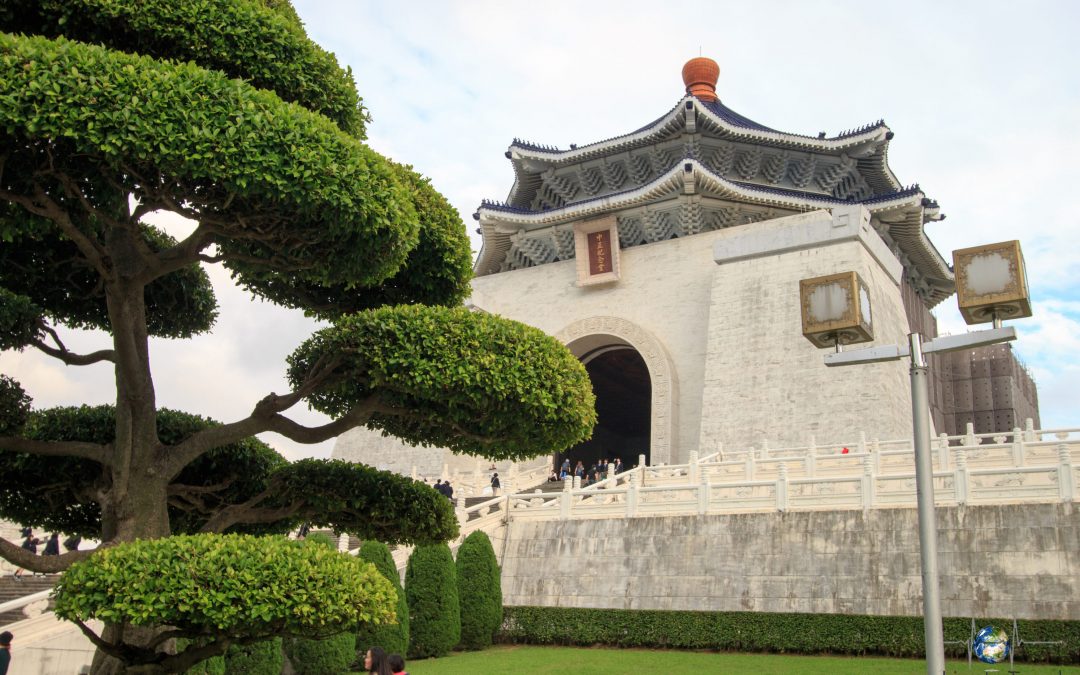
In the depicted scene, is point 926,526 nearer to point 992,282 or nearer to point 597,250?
point 992,282

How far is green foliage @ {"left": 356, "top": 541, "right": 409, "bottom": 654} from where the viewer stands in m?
11.5

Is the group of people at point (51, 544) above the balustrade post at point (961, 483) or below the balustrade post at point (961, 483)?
below

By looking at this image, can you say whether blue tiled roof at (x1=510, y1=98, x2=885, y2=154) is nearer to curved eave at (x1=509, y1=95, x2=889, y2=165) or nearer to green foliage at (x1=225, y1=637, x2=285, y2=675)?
curved eave at (x1=509, y1=95, x2=889, y2=165)

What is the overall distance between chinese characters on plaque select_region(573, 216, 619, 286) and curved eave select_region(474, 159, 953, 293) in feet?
1.10

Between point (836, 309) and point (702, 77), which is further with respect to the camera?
point (702, 77)

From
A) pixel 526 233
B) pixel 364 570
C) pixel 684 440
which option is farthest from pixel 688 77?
pixel 364 570

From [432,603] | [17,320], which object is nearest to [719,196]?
[432,603]

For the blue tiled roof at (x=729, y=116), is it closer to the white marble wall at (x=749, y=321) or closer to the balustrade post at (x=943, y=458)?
the white marble wall at (x=749, y=321)

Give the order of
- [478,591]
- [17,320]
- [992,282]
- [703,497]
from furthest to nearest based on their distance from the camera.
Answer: [703,497], [478,591], [17,320], [992,282]

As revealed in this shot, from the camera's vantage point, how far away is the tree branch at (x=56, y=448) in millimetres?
6391

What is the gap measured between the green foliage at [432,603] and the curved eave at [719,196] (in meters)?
13.6

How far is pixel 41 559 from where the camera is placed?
19.5 feet

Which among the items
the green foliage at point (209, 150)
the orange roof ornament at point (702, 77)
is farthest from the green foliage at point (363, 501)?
the orange roof ornament at point (702, 77)

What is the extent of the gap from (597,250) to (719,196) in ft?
12.1
